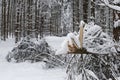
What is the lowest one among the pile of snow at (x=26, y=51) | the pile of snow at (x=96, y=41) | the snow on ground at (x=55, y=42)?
the snow on ground at (x=55, y=42)

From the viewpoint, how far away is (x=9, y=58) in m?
14.2

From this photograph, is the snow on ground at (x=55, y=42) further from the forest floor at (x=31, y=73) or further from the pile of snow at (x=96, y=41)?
the pile of snow at (x=96, y=41)

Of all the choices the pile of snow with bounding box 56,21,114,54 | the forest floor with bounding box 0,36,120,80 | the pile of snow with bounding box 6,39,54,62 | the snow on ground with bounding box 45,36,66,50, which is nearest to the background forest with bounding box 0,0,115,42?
the snow on ground with bounding box 45,36,66,50

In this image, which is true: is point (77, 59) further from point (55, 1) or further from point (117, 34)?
point (55, 1)

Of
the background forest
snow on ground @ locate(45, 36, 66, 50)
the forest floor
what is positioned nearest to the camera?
the forest floor

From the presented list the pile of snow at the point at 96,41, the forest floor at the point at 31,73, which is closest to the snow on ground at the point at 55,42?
the forest floor at the point at 31,73

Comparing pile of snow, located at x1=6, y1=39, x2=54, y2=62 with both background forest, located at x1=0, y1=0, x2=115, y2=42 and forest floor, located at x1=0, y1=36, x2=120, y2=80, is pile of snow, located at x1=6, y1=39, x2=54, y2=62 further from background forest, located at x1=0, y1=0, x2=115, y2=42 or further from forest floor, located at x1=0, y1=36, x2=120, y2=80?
forest floor, located at x1=0, y1=36, x2=120, y2=80

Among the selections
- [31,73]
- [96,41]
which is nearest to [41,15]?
[31,73]

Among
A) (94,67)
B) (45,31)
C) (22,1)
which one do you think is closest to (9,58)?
(94,67)

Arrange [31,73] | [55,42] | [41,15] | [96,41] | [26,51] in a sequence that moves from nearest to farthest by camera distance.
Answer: [96,41] < [31,73] < [26,51] < [55,42] < [41,15]

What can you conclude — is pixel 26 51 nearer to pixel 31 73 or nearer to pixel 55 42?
pixel 31 73

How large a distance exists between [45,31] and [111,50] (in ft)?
143

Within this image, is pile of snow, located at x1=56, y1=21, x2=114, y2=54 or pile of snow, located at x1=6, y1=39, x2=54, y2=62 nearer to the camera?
pile of snow, located at x1=56, y1=21, x2=114, y2=54

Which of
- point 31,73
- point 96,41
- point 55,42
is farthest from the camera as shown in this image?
point 55,42
